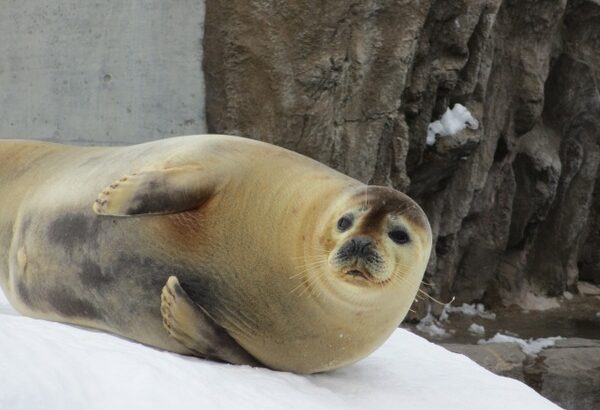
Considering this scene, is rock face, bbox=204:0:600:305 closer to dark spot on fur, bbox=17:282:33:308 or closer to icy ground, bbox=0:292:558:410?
dark spot on fur, bbox=17:282:33:308

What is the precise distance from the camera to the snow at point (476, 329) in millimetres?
8398

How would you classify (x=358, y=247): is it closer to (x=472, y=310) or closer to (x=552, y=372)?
(x=552, y=372)

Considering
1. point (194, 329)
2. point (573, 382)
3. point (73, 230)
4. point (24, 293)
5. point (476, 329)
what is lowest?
point (476, 329)

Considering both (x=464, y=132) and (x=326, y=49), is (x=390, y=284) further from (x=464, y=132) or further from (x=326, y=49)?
(x=464, y=132)

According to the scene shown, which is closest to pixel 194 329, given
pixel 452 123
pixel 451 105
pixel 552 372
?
pixel 552 372

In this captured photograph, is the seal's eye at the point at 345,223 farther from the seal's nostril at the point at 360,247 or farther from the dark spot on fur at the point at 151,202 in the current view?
the dark spot on fur at the point at 151,202

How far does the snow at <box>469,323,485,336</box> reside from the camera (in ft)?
27.6

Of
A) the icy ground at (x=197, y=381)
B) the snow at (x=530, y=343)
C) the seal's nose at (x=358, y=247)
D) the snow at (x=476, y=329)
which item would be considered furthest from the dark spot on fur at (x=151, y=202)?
the snow at (x=476, y=329)

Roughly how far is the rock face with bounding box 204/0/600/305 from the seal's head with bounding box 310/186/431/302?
3.20 meters

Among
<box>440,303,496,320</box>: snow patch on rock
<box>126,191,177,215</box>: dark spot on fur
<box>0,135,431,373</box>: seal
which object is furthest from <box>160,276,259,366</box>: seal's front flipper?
<box>440,303,496,320</box>: snow patch on rock

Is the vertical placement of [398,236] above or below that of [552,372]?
above

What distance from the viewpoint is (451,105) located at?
788 cm

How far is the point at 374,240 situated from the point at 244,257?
0.37 meters

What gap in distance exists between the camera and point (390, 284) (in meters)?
2.20
